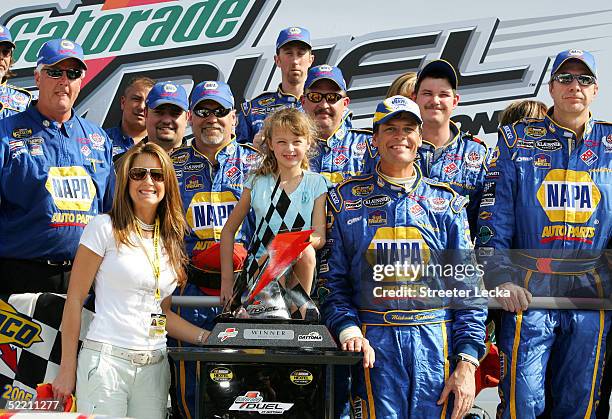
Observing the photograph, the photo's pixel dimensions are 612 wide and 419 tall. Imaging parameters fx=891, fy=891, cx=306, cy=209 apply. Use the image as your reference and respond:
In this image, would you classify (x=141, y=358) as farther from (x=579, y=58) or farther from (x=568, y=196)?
(x=579, y=58)

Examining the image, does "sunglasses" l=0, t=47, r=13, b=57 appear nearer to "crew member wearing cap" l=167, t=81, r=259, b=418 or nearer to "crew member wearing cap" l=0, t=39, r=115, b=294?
"crew member wearing cap" l=0, t=39, r=115, b=294

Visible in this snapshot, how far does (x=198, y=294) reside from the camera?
4.28 meters

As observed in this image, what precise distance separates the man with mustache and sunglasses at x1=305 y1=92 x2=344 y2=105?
1170 mm

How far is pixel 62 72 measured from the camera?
4.23 meters

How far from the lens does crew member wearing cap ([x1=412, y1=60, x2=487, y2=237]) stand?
4383 millimetres

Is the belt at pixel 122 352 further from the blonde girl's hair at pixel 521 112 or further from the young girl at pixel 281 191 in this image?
the blonde girl's hair at pixel 521 112

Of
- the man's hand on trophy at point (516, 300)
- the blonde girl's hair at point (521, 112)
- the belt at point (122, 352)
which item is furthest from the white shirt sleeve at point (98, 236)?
the blonde girl's hair at point (521, 112)

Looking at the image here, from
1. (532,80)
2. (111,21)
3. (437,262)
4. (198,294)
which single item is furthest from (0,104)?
(532,80)

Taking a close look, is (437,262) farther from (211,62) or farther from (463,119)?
(211,62)

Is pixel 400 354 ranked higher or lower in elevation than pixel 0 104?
lower

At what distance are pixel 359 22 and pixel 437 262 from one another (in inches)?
108

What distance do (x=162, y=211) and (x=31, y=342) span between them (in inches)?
31.7

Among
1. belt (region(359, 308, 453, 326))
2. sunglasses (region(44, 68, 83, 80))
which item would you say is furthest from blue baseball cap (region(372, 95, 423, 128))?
sunglasses (region(44, 68, 83, 80))

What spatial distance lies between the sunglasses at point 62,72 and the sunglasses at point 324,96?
1.23m
